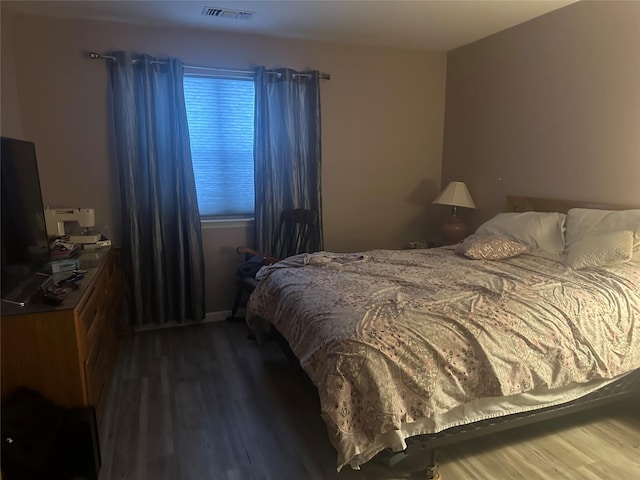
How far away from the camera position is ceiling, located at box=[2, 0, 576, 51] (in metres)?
3.02

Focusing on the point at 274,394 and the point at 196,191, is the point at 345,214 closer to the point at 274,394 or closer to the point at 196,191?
the point at 196,191

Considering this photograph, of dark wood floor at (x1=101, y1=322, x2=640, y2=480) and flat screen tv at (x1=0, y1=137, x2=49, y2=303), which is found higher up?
flat screen tv at (x1=0, y1=137, x2=49, y2=303)

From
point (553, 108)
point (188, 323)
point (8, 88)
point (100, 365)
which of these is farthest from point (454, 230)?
point (8, 88)

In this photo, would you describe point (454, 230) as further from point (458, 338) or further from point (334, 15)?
point (458, 338)

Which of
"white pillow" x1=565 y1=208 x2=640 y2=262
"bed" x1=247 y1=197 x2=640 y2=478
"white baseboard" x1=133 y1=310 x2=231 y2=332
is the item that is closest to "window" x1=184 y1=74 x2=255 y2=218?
"white baseboard" x1=133 y1=310 x2=231 y2=332

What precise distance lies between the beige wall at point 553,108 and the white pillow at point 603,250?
0.41 m

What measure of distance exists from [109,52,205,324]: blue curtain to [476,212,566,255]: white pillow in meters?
2.37

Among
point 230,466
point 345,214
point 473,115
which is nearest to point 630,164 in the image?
point 473,115

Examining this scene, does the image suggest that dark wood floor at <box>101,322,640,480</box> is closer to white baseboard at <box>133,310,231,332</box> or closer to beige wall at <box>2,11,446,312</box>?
white baseboard at <box>133,310,231,332</box>

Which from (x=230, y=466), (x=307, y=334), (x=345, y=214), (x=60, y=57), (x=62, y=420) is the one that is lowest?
(x=230, y=466)

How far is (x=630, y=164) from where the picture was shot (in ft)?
9.27

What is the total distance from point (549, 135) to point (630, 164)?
0.65 meters

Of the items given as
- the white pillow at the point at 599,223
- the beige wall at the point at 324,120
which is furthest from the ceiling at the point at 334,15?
the white pillow at the point at 599,223

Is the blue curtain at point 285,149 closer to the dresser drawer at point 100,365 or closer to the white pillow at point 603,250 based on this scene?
the dresser drawer at point 100,365
